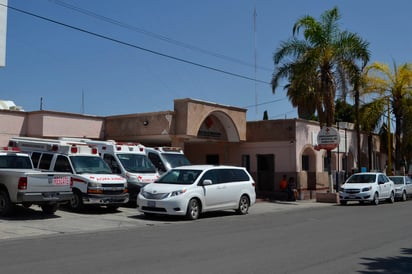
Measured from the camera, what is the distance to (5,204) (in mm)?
15727

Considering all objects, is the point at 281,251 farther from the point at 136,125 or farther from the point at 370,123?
the point at 370,123

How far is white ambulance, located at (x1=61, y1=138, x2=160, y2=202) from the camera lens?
2005 cm

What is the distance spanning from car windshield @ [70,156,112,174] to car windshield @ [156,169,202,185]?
244 cm

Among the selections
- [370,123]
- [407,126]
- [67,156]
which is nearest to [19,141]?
[67,156]

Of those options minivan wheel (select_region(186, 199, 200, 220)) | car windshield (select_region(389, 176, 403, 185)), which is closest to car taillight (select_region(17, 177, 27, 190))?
minivan wheel (select_region(186, 199, 200, 220))

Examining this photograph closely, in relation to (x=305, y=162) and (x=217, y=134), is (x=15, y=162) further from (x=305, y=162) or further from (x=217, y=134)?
(x=305, y=162)

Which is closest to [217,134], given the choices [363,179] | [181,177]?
[363,179]

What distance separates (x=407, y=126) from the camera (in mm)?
36875

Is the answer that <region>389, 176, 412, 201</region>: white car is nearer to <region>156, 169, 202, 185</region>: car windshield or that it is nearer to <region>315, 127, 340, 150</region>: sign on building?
<region>315, 127, 340, 150</region>: sign on building

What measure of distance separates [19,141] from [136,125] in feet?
29.0

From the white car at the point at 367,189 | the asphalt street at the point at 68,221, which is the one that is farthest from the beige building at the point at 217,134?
the asphalt street at the point at 68,221

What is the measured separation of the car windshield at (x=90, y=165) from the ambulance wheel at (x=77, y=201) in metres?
0.74

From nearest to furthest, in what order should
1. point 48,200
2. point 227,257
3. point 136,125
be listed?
point 227,257 → point 48,200 → point 136,125

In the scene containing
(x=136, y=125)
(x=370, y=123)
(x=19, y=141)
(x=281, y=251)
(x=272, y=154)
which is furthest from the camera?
(x=370, y=123)
